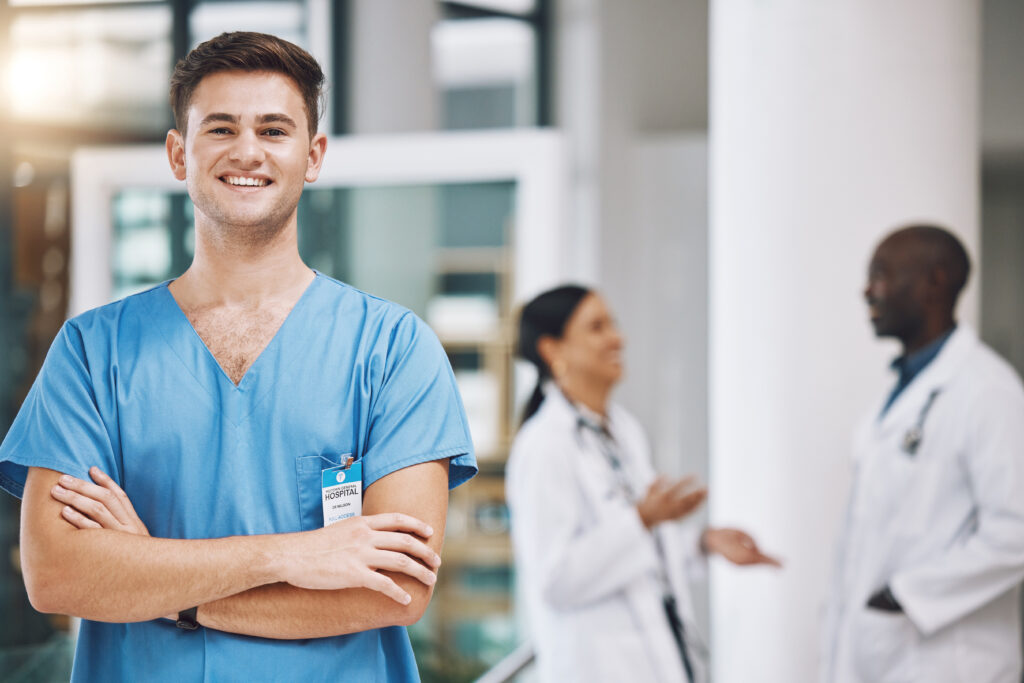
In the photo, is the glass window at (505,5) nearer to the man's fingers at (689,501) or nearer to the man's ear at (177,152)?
the man's fingers at (689,501)

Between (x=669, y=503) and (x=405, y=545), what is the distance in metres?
1.18

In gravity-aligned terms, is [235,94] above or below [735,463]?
above

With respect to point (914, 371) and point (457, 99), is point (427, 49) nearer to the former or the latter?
point (457, 99)

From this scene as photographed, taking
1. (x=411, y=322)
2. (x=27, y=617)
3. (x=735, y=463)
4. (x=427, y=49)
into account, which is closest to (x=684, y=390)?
(x=735, y=463)

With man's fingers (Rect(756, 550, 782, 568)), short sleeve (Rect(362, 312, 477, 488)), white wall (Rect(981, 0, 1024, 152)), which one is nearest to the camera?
Answer: short sleeve (Rect(362, 312, 477, 488))

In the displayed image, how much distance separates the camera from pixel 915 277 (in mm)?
2082

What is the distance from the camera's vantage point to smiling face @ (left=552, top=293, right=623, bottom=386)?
7.73 feet

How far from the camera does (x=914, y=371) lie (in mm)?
2045

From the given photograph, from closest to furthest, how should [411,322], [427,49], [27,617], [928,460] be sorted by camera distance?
[411,322]
[928,460]
[27,617]
[427,49]

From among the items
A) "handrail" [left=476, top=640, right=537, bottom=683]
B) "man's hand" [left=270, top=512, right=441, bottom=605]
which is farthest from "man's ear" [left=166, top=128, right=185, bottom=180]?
"handrail" [left=476, top=640, right=537, bottom=683]

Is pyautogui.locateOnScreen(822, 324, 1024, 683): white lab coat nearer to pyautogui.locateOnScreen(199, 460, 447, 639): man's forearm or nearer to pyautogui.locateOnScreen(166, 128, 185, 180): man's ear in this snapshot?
pyautogui.locateOnScreen(199, 460, 447, 639): man's forearm

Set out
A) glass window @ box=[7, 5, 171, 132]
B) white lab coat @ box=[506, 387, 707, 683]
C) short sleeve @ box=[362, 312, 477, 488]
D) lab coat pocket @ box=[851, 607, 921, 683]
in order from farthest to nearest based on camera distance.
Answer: glass window @ box=[7, 5, 171, 132] < white lab coat @ box=[506, 387, 707, 683] < lab coat pocket @ box=[851, 607, 921, 683] < short sleeve @ box=[362, 312, 477, 488]

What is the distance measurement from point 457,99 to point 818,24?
1.88 metres

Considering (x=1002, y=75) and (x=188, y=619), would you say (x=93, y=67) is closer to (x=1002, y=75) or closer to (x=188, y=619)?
(x=188, y=619)
